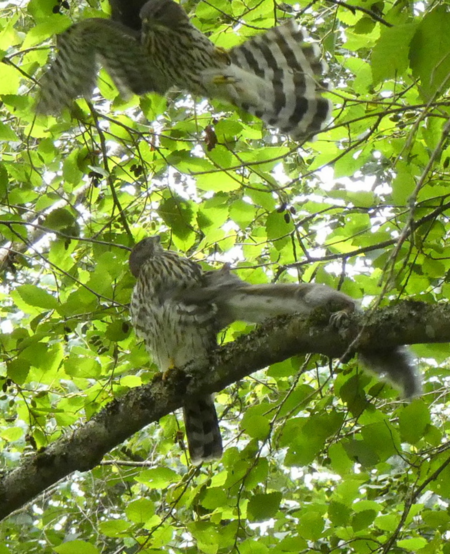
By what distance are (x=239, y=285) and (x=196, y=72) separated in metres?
1.54

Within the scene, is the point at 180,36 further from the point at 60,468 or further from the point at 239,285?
the point at 60,468

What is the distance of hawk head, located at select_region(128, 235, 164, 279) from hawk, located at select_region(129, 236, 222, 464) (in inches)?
0.5

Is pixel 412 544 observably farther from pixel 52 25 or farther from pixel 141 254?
pixel 52 25

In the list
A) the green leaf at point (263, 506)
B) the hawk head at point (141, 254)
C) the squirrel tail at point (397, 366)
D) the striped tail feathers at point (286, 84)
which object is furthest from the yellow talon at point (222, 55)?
the green leaf at point (263, 506)

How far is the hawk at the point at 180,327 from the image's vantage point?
11.2 ft

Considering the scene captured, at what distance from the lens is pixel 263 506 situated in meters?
2.60

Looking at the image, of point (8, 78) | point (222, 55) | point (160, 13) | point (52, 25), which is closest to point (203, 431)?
point (8, 78)

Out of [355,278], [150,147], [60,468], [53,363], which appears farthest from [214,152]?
[60,468]

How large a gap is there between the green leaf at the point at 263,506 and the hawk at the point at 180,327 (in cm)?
86

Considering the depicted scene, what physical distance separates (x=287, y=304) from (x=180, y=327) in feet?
2.47

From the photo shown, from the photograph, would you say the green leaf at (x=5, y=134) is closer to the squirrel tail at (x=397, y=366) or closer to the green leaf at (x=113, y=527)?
the green leaf at (x=113, y=527)

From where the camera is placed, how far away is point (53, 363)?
295 cm

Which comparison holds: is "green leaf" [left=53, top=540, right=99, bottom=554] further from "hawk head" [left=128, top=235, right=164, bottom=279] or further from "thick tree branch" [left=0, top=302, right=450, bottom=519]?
"hawk head" [left=128, top=235, right=164, bottom=279]

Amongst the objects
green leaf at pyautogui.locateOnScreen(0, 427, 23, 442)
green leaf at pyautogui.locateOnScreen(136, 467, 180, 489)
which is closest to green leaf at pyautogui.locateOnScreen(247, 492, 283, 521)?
green leaf at pyautogui.locateOnScreen(136, 467, 180, 489)
